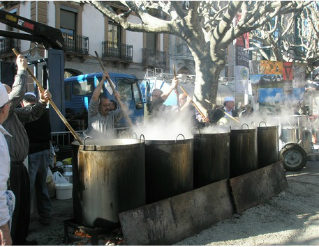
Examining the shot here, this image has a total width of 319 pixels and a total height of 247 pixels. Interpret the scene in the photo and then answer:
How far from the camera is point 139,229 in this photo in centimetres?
312

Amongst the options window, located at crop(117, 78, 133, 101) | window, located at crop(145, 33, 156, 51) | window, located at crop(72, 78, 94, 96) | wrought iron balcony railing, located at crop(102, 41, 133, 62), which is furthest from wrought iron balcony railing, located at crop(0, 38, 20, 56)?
window, located at crop(117, 78, 133, 101)

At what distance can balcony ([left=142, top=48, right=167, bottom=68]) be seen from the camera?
2272 cm

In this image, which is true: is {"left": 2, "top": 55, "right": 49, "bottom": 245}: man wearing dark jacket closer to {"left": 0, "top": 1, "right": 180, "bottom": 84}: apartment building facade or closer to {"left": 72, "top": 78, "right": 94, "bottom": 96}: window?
{"left": 72, "top": 78, "right": 94, "bottom": 96}: window

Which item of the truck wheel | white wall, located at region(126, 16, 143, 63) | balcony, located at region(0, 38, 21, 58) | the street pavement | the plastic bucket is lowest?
the street pavement

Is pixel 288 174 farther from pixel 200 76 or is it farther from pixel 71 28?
pixel 71 28

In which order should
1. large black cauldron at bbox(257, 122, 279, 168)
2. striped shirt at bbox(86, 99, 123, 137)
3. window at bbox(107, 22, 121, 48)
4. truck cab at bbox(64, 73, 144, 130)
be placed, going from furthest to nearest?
1. window at bbox(107, 22, 121, 48)
2. truck cab at bbox(64, 73, 144, 130)
3. large black cauldron at bbox(257, 122, 279, 168)
4. striped shirt at bbox(86, 99, 123, 137)

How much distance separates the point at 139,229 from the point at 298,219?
2422 mm

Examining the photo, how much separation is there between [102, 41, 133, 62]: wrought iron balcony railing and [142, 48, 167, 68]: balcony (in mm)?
1140

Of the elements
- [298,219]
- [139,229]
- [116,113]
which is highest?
[116,113]

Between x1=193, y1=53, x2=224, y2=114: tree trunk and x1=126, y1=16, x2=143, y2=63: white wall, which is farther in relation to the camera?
x1=126, y1=16, x2=143, y2=63: white wall

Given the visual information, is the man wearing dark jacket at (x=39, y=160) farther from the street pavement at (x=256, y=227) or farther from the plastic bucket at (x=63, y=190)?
the plastic bucket at (x=63, y=190)

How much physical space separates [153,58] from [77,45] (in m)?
6.27

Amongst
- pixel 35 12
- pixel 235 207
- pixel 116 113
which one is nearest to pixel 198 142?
pixel 235 207

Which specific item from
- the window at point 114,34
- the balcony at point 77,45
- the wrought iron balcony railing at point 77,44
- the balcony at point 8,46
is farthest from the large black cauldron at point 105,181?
the window at point 114,34
